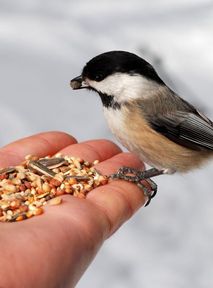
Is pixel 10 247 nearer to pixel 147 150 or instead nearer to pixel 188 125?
pixel 147 150

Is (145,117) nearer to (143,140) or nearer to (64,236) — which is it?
(143,140)

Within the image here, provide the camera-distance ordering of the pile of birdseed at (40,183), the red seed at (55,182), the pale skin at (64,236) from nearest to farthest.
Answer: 1. the pale skin at (64,236)
2. the pile of birdseed at (40,183)
3. the red seed at (55,182)

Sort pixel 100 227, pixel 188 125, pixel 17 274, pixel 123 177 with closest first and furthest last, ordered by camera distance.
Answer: pixel 17 274 < pixel 100 227 < pixel 123 177 < pixel 188 125

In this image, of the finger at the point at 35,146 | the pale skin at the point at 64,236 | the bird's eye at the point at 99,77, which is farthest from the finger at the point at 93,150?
the bird's eye at the point at 99,77

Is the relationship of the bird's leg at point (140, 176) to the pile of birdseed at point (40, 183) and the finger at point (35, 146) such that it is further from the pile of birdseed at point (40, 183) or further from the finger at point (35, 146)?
the finger at point (35, 146)

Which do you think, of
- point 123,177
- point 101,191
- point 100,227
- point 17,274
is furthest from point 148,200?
point 17,274

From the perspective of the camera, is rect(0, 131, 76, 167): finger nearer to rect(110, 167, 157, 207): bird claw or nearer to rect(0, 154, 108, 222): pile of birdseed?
rect(0, 154, 108, 222): pile of birdseed

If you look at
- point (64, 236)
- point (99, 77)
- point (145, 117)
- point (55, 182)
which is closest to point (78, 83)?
point (99, 77)
